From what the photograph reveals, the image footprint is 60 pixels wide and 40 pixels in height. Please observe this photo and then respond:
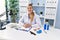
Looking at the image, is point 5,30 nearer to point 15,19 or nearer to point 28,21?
point 28,21

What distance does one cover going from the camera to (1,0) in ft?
7.94

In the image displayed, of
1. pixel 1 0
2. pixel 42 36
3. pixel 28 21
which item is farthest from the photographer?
pixel 1 0

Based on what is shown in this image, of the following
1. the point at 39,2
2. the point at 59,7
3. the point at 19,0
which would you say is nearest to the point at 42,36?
the point at 59,7

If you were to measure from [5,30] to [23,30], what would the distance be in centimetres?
35

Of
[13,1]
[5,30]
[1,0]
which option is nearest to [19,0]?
[13,1]

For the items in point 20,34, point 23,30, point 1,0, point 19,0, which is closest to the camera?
point 20,34

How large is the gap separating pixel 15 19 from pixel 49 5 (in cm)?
93

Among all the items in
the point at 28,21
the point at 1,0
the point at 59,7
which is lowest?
the point at 28,21

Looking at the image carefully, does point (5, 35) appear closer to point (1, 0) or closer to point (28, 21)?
point (28, 21)

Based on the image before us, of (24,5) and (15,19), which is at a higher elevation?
(24,5)

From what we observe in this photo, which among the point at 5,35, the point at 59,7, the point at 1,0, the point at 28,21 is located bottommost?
the point at 5,35

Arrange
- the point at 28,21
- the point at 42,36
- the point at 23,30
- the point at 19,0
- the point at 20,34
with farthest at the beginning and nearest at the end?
the point at 19,0 < the point at 28,21 < the point at 23,30 < the point at 20,34 < the point at 42,36

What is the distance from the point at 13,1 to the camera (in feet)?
9.05

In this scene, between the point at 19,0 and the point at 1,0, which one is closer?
the point at 1,0
